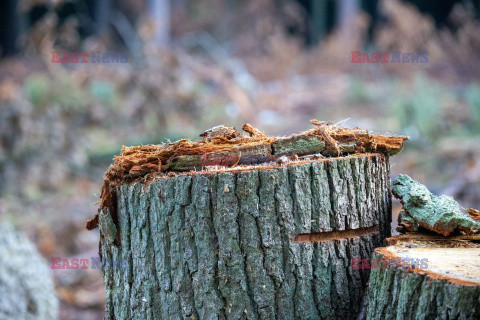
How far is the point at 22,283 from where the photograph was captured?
9.62 ft

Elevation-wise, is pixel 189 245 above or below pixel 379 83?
A: below

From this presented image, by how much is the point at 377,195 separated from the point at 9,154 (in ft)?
16.3

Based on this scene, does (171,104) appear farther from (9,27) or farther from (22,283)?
(9,27)

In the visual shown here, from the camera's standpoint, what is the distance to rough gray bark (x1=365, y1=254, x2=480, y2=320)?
3.77ft

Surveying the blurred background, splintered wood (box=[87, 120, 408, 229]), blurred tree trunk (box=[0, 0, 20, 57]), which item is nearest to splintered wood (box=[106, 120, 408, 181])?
splintered wood (box=[87, 120, 408, 229])

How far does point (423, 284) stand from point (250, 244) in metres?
0.50

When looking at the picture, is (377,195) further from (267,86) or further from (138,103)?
(267,86)

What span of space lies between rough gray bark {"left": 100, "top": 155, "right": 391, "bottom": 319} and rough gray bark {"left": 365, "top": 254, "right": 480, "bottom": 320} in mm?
157

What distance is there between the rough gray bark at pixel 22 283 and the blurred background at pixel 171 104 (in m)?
0.58

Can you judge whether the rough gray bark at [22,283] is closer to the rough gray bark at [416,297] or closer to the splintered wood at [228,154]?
the splintered wood at [228,154]

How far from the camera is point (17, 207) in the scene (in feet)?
16.5

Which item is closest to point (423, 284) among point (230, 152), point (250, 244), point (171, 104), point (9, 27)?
point (250, 244)

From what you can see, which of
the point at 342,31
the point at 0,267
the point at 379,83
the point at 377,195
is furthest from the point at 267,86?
the point at 377,195

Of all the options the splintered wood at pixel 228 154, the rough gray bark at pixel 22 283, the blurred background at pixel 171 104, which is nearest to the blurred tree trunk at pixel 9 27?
the blurred background at pixel 171 104
